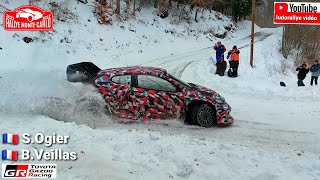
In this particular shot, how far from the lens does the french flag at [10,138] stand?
5.77 m

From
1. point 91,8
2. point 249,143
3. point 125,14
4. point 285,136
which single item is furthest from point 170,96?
point 125,14

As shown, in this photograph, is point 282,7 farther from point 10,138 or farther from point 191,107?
point 10,138

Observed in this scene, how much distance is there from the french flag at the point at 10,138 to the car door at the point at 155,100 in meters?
2.91

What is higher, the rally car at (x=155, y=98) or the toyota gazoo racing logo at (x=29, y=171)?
the rally car at (x=155, y=98)

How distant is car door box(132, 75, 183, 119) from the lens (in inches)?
312

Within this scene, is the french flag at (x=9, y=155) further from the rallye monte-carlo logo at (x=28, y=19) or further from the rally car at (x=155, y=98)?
the rallye monte-carlo logo at (x=28, y=19)

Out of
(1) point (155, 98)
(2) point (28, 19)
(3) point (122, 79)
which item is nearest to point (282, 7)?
(2) point (28, 19)

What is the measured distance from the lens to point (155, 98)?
7.93 meters

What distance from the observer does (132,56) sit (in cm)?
2173

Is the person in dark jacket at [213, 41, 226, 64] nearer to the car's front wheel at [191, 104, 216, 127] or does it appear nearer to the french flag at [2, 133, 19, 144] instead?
the car's front wheel at [191, 104, 216, 127]

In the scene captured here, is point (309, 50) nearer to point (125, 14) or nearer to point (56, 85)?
point (125, 14)

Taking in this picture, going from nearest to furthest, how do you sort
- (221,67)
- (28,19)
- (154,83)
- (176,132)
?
(176,132)
(154,83)
(221,67)
(28,19)

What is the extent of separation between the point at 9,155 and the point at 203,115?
4.61 m

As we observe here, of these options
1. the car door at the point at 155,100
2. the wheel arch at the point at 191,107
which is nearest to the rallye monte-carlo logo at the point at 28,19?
the car door at the point at 155,100
